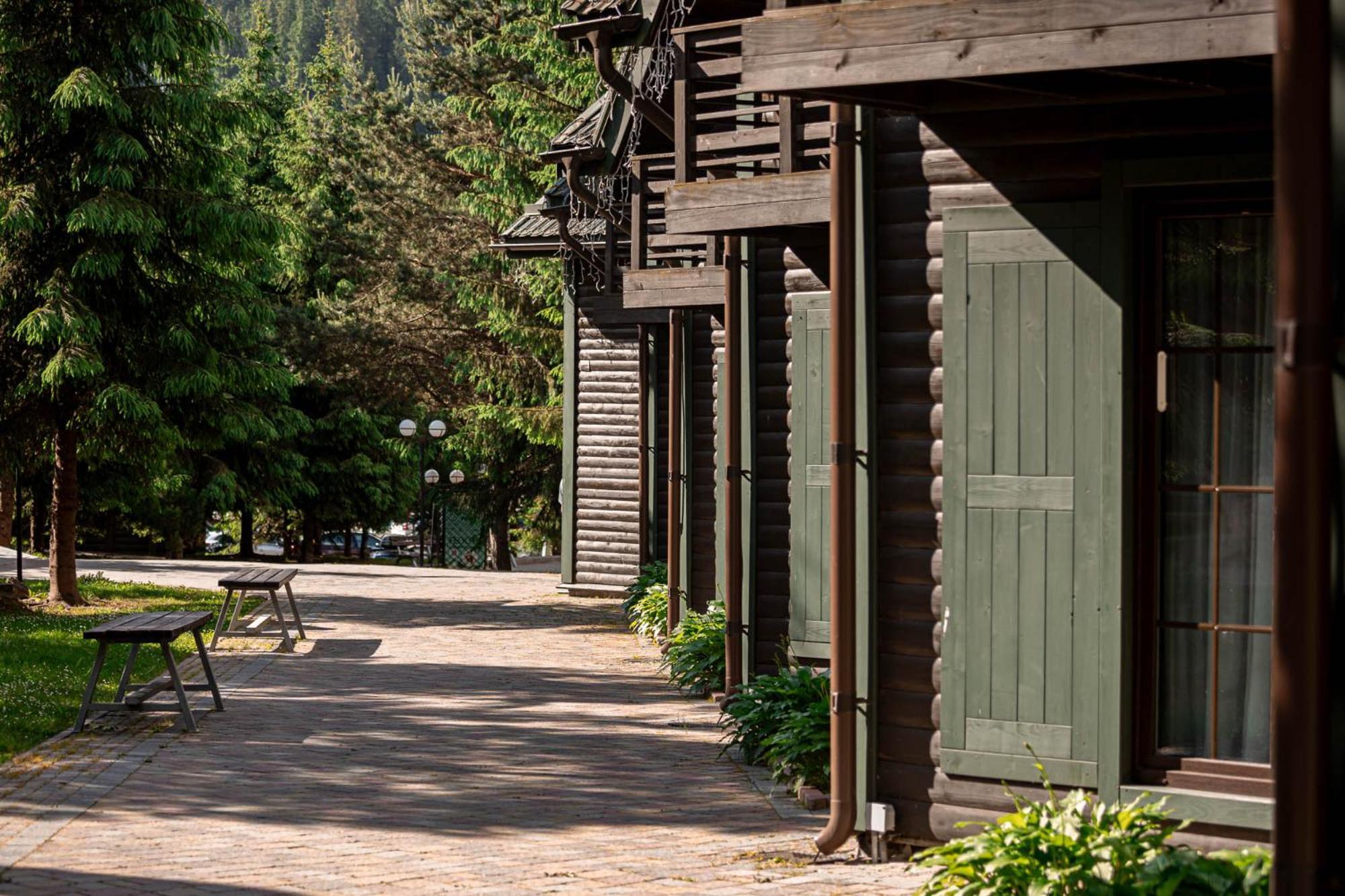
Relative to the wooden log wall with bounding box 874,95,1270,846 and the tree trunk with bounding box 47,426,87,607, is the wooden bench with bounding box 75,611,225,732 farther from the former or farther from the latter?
the tree trunk with bounding box 47,426,87,607

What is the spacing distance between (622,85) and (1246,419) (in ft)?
31.3

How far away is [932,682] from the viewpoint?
7133 millimetres

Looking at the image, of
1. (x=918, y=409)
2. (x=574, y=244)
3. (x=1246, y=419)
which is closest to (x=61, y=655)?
(x=574, y=244)

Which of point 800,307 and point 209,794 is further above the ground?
point 800,307

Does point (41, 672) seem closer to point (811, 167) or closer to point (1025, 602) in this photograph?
point (811, 167)

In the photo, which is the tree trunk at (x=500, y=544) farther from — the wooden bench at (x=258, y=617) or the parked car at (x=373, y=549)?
Answer: the parked car at (x=373, y=549)

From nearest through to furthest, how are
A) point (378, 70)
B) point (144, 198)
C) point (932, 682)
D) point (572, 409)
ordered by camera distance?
point (932, 682) → point (144, 198) → point (572, 409) → point (378, 70)

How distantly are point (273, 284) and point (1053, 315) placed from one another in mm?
38600

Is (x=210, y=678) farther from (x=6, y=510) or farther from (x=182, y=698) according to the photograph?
(x=6, y=510)

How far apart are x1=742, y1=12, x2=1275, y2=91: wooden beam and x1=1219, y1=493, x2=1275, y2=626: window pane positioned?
1.85 m

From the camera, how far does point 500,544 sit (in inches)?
1569

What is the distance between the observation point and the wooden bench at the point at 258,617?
49.9 ft

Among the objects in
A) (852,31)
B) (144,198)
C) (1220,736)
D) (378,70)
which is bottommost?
(1220,736)

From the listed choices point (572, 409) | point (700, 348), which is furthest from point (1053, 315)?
point (572, 409)
